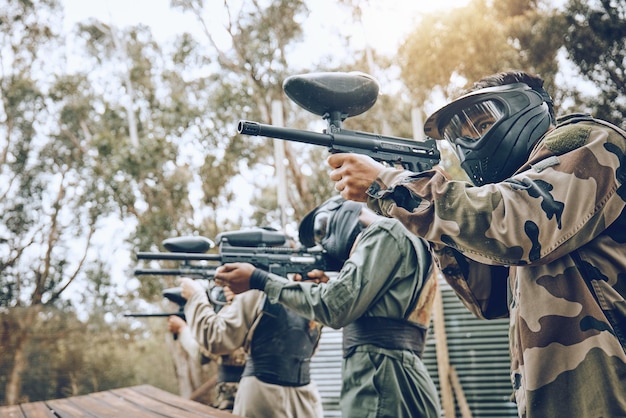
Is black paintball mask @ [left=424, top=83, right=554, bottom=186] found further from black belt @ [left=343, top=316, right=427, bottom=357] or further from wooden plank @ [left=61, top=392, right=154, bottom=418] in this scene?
wooden plank @ [left=61, top=392, right=154, bottom=418]

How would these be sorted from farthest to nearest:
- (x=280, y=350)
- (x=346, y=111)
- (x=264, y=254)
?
(x=264, y=254) < (x=280, y=350) < (x=346, y=111)

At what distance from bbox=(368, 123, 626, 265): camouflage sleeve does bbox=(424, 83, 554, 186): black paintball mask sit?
0.76 feet

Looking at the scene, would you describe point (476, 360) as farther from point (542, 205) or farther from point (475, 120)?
point (542, 205)

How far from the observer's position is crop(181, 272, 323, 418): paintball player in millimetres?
3576

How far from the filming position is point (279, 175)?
1062cm

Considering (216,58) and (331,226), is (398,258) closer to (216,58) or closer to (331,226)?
(331,226)

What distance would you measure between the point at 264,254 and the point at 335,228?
2.57 ft

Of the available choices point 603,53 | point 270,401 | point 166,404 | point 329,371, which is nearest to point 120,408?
point 166,404

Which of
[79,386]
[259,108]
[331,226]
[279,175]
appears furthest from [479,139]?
[79,386]

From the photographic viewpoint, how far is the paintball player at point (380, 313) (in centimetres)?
261

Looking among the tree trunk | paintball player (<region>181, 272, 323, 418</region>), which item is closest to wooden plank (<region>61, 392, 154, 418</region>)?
paintball player (<region>181, 272, 323, 418</region>)

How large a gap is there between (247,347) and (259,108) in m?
10.3

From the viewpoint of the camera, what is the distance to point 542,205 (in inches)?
60.0

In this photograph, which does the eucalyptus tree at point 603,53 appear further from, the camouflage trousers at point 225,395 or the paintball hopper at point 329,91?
the paintball hopper at point 329,91
